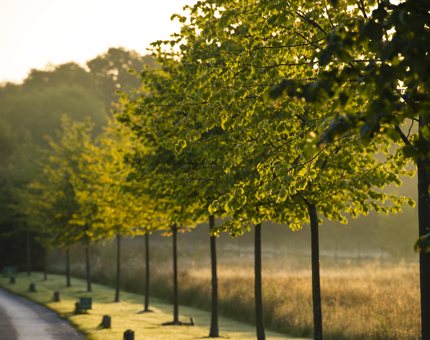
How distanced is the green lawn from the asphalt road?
1.46 feet

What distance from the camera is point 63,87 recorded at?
302ft

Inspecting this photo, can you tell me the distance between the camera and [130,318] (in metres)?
21.2

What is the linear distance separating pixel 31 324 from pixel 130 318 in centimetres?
388

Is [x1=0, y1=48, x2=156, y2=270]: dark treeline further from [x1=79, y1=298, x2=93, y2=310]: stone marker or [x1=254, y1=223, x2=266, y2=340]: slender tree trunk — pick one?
[x1=254, y1=223, x2=266, y2=340]: slender tree trunk

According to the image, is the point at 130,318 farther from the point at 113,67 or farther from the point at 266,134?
the point at 113,67

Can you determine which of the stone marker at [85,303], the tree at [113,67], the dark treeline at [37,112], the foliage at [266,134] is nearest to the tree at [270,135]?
the foliage at [266,134]

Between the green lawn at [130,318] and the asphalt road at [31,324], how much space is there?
1.46ft

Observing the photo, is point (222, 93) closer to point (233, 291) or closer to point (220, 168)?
point (220, 168)

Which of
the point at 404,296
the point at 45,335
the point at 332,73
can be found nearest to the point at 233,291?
the point at 404,296

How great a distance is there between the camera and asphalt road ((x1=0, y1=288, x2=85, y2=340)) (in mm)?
16438

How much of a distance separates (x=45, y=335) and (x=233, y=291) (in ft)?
34.3

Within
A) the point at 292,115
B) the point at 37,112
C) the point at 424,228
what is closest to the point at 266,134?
the point at 292,115

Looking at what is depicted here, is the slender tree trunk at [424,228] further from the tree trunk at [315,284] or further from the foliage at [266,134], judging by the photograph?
the tree trunk at [315,284]

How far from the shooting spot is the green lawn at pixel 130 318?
17.1m
